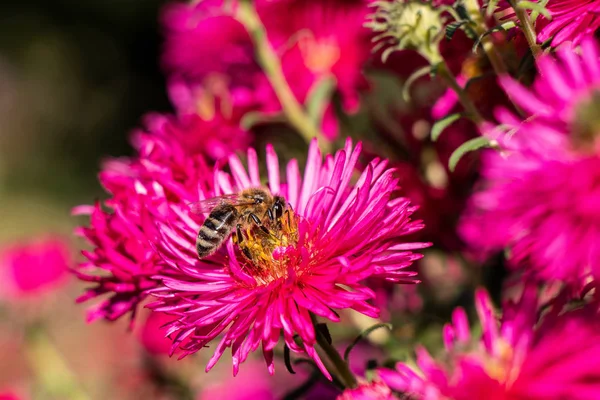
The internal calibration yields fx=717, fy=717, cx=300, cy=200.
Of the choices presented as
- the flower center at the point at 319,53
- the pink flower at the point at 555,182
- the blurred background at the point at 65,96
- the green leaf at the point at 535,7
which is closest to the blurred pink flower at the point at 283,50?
the flower center at the point at 319,53

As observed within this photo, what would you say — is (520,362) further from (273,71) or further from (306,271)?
(273,71)

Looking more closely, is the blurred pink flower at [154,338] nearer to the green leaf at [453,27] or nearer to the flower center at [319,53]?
the flower center at [319,53]

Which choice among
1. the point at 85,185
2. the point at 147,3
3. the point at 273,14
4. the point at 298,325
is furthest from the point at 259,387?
the point at 147,3

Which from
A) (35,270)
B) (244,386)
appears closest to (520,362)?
(244,386)

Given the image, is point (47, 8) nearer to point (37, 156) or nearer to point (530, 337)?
point (37, 156)

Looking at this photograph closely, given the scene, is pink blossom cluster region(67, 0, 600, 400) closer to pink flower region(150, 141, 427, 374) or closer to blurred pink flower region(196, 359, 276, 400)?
pink flower region(150, 141, 427, 374)

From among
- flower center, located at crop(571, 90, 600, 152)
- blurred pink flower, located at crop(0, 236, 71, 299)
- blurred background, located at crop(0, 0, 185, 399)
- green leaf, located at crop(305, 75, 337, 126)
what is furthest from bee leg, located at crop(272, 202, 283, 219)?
blurred background, located at crop(0, 0, 185, 399)

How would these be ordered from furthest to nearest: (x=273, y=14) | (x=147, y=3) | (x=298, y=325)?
(x=147, y=3) → (x=273, y=14) → (x=298, y=325)
